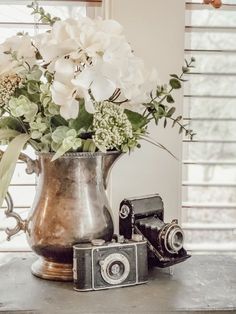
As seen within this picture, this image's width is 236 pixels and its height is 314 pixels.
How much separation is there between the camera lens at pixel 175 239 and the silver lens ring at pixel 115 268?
5.2 inches

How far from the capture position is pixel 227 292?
138 centimetres

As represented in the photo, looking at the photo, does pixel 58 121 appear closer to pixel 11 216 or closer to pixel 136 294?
pixel 11 216

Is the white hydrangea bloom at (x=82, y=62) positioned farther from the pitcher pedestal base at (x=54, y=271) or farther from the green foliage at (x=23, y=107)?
the pitcher pedestal base at (x=54, y=271)

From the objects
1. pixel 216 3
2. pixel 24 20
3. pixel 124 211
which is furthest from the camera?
pixel 24 20

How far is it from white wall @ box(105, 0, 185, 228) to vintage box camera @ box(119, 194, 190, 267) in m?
0.22

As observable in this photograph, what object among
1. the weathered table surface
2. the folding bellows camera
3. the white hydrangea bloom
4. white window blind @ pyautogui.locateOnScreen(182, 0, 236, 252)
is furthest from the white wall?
the white hydrangea bloom

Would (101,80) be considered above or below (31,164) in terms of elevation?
above

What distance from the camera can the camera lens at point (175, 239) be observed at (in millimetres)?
1488

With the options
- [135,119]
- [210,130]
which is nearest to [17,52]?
[135,119]

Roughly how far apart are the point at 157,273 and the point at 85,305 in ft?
0.92

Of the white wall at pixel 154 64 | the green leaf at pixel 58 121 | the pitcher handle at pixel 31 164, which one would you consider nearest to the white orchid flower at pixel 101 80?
the green leaf at pixel 58 121

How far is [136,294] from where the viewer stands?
1368 mm

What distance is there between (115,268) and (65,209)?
175 millimetres

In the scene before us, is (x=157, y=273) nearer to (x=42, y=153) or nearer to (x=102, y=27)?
(x=42, y=153)
